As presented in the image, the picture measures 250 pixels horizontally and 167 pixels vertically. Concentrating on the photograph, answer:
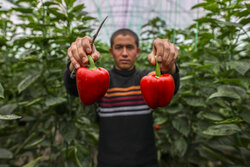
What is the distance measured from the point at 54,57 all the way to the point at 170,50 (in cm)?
95

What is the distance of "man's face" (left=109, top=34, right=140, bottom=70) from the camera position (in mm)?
1421

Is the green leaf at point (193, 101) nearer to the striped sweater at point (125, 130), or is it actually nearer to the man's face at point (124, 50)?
the striped sweater at point (125, 130)

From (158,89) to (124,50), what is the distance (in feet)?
2.31

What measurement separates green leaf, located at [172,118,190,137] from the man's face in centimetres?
64

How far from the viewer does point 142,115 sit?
1.45 m

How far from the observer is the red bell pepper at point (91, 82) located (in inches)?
26.4

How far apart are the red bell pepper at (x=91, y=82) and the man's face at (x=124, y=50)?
73 centimetres

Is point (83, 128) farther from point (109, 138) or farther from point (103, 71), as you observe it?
point (103, 71)

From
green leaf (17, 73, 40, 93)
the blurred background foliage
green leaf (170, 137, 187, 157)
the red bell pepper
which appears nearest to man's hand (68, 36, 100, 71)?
the red bell pepper

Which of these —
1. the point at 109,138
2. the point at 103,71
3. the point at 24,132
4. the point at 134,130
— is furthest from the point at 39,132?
the point at 103,71

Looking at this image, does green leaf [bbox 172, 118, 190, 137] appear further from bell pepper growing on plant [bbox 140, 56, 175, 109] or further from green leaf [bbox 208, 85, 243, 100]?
bell pepper growing on plant [bbox 140, 56, 175, 109]

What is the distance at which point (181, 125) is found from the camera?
154 cm

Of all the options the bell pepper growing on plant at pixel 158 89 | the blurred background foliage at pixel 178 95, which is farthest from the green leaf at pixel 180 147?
the bell pepper growing on plant at pixel 158 89

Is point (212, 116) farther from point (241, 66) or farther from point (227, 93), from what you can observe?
point (241, 66)
